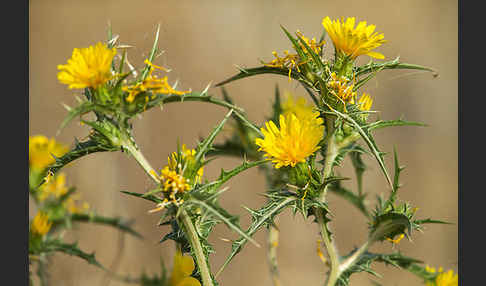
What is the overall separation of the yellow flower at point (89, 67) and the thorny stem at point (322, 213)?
54 cm

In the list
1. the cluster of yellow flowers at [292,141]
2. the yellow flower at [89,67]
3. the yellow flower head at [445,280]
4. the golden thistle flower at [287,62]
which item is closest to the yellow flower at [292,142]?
the cluster of yellow flowers at [292,141]

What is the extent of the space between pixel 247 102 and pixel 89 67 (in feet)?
9.65

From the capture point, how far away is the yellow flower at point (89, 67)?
1.01 meters

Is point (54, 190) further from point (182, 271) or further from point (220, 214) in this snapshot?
point (220, 214)

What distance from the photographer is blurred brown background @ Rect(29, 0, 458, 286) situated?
3.57 metres

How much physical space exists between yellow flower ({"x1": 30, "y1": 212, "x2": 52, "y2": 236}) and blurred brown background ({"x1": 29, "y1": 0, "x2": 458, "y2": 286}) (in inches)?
68.8

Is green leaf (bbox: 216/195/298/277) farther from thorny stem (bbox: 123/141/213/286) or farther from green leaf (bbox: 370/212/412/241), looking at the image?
green leaf (bbox: 370/212/412/241)

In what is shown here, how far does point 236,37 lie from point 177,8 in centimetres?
56

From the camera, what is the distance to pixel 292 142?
112 cm

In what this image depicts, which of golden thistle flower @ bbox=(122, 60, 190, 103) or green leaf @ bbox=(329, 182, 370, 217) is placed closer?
golden thistle flower @ bbox=(122, 60, 190, 103)

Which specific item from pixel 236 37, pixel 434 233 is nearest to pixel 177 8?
pixel 236 37

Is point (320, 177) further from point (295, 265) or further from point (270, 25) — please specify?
point (270, 25)

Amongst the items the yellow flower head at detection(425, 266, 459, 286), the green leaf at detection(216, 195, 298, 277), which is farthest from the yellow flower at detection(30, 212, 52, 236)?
the yellow flower head at detection(425, 266, 459, 286)

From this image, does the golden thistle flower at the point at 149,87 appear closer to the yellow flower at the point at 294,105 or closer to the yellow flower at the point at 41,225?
the yellow flower at the point at 294,105
